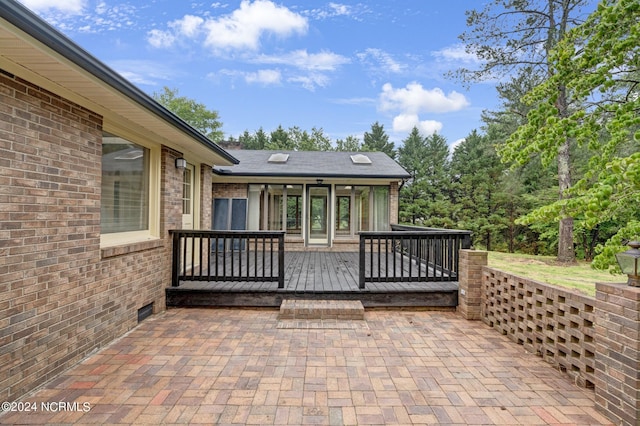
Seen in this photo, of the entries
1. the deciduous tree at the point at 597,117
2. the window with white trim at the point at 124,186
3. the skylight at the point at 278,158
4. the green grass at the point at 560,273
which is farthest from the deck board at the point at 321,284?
the skylight at the point at 278,158

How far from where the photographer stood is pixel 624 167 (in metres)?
2.62

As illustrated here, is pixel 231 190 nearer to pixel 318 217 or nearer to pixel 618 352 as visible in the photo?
pixel 318 217

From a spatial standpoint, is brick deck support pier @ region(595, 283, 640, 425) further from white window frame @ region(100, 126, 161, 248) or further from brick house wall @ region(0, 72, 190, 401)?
white window frame @ region(100, 126, 161, 248)

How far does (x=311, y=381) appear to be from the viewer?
8.99 ft

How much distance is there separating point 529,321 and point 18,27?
502cm

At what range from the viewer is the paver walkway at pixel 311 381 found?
2.28 meters

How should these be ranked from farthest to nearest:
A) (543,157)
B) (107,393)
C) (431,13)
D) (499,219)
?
(499,219) → (431,13) → (543,157) → (107,393)

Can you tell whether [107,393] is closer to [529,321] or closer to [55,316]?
[55,316]

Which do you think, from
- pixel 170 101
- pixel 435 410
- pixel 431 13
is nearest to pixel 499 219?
pixel 431 13

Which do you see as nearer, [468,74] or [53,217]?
[53,217]

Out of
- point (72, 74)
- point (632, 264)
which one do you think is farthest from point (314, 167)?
point (632, 264)

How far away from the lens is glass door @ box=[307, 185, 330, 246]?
31.6ft

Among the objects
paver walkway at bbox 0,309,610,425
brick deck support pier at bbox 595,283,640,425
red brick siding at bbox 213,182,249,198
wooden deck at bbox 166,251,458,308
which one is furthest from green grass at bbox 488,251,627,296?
red brick siding at bbox 213,182,249,198

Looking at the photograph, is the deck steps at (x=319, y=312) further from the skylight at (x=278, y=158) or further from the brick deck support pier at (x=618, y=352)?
the skylight at (x=278, y=158)
